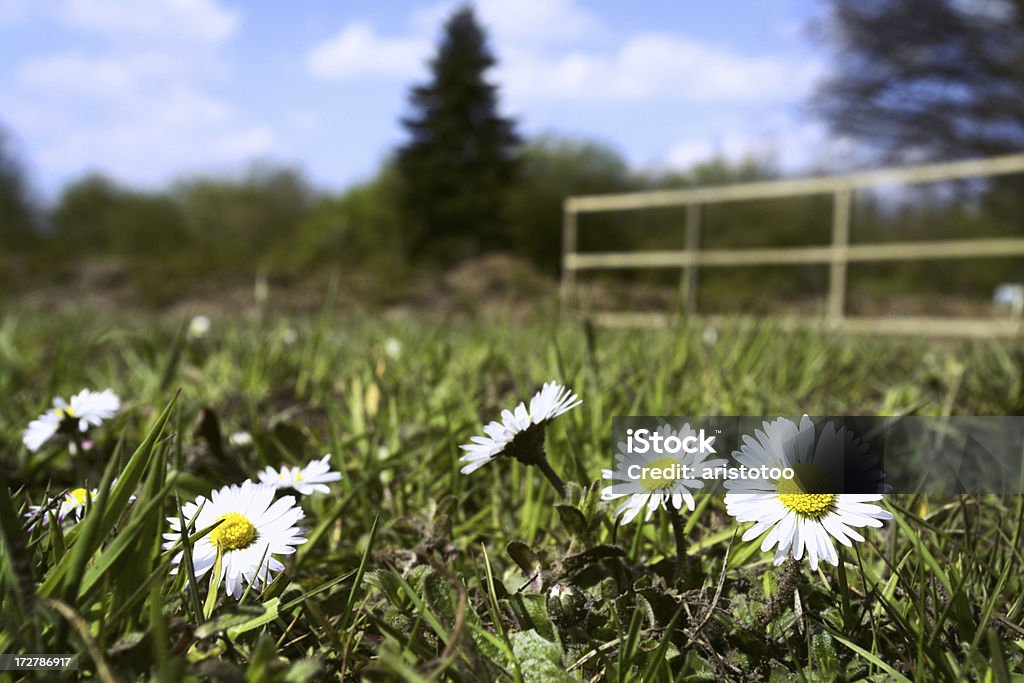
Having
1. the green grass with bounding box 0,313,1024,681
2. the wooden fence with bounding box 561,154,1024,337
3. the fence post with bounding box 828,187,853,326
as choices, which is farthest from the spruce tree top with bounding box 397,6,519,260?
the green grass with bounding box 0,313,1024,681

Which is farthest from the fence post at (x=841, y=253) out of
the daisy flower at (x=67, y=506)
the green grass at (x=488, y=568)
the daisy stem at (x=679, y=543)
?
the daisy flower at (x=67, y=506)

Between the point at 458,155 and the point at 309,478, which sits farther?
the point at 458,155

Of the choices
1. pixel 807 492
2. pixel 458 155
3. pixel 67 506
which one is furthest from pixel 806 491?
pixel 458 155

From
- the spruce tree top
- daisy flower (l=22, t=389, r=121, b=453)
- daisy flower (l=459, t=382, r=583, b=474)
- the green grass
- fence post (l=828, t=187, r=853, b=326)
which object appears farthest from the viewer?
the spruce tree top

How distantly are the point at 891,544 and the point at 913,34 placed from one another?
15205mm

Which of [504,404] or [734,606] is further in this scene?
[504,404]

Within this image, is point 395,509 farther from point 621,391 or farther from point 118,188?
point 118,188

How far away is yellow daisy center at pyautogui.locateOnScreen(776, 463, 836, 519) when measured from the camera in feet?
1.90

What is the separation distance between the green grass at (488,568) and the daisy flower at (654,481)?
0.03 metres

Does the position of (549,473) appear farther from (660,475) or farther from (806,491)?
(806,491)

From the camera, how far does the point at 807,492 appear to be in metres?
0.59

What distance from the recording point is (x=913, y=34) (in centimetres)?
1366

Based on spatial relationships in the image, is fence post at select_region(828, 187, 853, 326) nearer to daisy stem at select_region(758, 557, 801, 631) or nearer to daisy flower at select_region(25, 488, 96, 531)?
daisy stem at select_region(758, 557, 801, 631)

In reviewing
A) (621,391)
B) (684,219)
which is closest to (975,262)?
(684,219)
